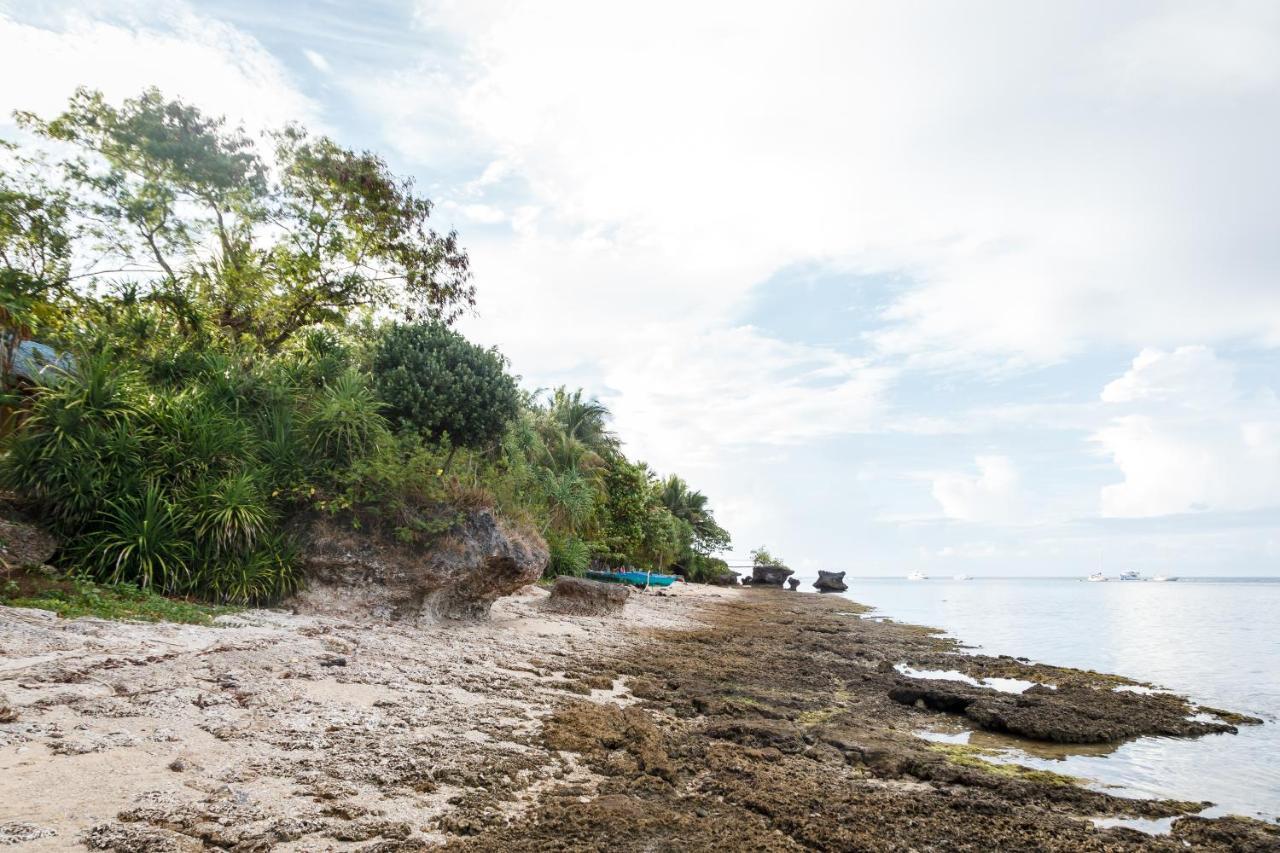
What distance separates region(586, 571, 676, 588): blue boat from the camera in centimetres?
2422

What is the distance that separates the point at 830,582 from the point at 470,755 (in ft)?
193

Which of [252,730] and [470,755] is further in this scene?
[470,755]

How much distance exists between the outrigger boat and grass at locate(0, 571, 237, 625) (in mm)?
16616

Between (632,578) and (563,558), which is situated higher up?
(563,558)

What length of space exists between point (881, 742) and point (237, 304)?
62.6ft

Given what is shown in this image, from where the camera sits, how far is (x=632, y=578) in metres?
25.8

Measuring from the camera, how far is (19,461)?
8.80 metres

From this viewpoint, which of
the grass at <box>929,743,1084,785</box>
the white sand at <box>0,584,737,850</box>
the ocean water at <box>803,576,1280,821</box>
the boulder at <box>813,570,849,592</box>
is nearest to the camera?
the white sand at <box>0,584,737,850</box>

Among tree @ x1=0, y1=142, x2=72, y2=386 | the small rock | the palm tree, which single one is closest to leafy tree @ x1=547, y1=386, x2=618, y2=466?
the palm tree

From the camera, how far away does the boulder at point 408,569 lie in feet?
31.7

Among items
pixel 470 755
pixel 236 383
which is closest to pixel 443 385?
pixel 236 383

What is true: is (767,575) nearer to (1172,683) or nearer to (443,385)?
(1172,683)

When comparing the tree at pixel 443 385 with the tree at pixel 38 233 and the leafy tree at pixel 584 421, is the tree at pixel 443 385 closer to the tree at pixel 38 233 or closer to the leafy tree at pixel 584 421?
the tree at pixel 38 233

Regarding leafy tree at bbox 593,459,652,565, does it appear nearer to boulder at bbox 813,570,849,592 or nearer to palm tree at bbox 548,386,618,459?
palm tree at bbox 548,386,618,459
